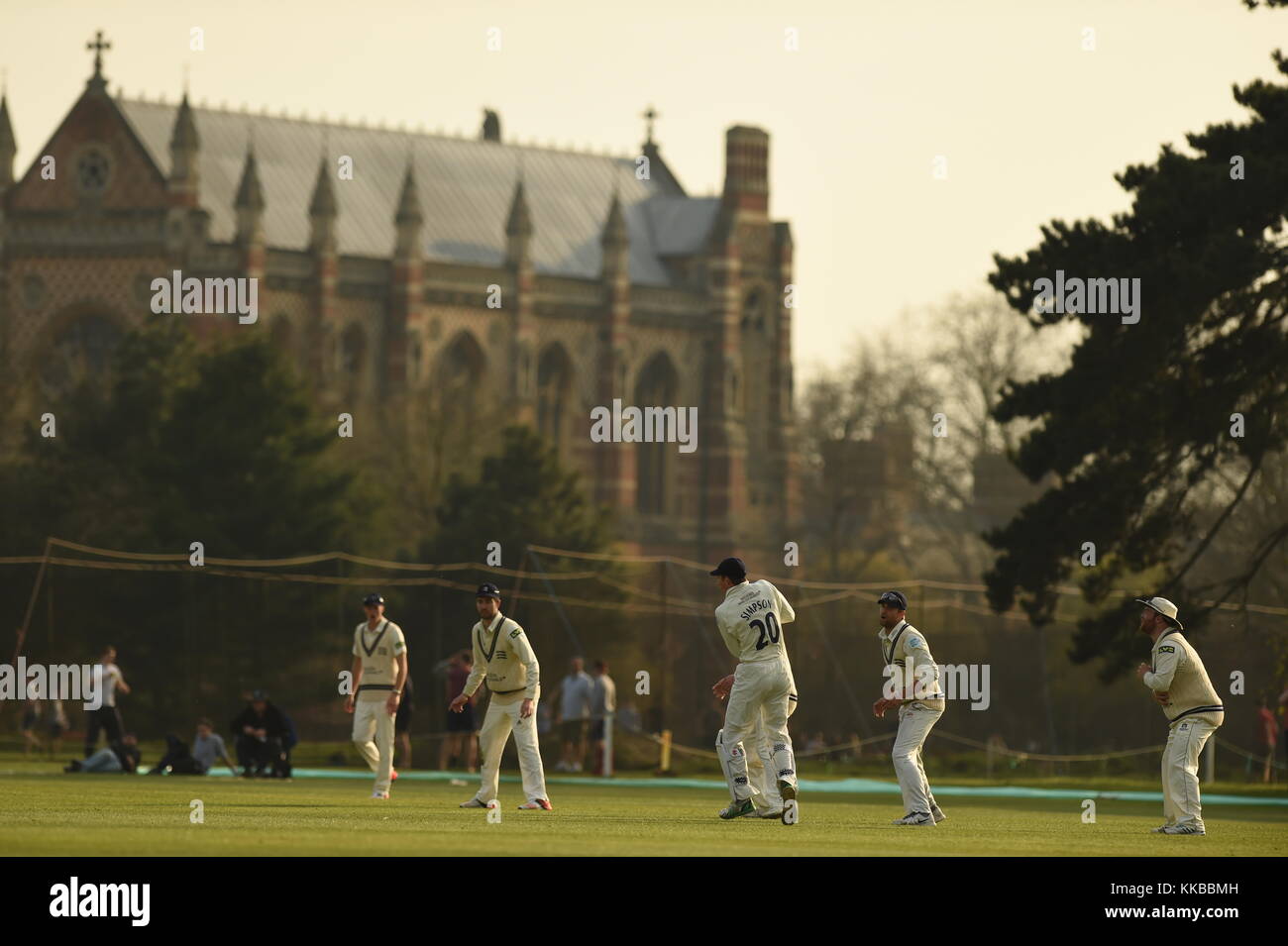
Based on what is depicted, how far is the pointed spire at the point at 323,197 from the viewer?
254 ft

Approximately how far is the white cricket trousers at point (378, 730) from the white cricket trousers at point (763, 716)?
357 cm

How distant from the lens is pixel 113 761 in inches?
1222

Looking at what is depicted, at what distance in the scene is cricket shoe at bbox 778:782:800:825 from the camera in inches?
A: 779

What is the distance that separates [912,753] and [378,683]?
504 centimetres

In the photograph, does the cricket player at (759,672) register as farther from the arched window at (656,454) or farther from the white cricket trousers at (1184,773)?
the arched window at (656,454)

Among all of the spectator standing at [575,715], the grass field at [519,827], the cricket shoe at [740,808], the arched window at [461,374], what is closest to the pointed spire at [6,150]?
the arched window at [461,374]

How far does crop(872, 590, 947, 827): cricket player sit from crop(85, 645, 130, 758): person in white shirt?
526 inches

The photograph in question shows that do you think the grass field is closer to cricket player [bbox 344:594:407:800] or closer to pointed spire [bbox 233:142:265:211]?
cricket player [bbox 344:594:407:800]

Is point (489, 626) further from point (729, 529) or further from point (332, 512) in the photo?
point (729, 529)

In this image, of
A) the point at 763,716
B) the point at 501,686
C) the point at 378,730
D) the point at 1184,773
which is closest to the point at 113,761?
the point at 378,730

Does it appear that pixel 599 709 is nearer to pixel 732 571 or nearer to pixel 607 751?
pixel 607 751

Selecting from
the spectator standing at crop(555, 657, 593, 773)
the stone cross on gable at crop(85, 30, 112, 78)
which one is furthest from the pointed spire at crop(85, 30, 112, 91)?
the spectator standing at crop(555, 657, 593, 773)

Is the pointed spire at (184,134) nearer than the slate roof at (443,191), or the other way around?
the pointed spire at (184,134)
